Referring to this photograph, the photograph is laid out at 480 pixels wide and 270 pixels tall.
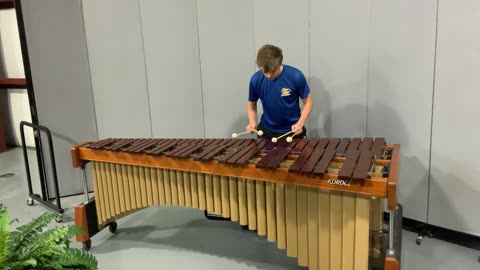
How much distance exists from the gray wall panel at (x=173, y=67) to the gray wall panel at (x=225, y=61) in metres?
0.10

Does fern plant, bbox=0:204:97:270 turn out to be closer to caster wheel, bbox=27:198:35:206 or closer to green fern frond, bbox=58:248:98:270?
green fern frond, bbox=58:248:98:270

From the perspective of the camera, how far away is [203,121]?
477 cm

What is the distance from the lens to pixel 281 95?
364 cm

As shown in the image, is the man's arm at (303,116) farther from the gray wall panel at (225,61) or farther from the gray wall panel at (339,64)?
the gray wall panel at (225,61)

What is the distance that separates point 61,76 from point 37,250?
2775 mm

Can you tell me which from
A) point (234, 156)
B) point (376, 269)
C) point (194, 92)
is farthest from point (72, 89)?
point (376, 269)

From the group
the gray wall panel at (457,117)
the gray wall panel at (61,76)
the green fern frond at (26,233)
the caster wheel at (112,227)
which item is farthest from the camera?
the gray wall panel at (61,76)

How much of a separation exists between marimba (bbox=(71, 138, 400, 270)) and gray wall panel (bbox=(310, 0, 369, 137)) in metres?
0.99

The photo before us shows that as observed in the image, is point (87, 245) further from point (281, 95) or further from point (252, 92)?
point (281, 95)

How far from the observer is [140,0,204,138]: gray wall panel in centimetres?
457

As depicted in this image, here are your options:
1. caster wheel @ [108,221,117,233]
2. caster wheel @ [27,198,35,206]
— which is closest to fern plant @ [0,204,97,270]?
caster wheel @ [108,221,117,233]

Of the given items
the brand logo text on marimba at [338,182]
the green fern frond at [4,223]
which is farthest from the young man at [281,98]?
the green fern frond at [4,223]

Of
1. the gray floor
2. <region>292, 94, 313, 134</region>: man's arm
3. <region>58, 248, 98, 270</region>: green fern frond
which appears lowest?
the gray floor

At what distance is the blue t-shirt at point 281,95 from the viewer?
361 centimetres
